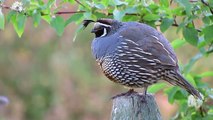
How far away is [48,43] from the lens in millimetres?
10992

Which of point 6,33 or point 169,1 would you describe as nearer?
point 169,1

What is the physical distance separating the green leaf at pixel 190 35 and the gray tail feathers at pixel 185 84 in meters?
0.17

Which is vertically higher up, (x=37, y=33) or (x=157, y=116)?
(x=37, y=33)

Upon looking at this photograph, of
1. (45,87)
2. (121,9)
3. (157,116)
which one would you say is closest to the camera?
(157,116)

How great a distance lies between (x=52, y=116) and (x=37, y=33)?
1.23 meters

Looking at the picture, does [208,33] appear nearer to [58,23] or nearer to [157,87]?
[157,87]

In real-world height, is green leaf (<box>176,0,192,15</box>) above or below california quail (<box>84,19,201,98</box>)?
above

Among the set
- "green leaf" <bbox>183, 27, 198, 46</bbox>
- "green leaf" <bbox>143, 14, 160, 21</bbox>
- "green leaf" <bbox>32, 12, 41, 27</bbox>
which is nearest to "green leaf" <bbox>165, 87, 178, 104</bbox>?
"green leaf" <bbox>183, 27, 198, 46</bbox>

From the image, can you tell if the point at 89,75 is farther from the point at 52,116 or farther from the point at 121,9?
the point at 121,9

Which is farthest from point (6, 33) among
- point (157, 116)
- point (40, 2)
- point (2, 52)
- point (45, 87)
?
point (157, 116)

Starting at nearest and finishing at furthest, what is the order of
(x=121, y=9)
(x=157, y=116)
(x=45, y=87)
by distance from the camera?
(x=157, y=116)
(x=121, y=9)
(x=45, y=87)

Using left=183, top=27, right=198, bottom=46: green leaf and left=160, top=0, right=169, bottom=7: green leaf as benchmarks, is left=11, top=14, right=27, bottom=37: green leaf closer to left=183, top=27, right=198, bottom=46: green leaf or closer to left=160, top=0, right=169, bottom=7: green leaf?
left=160, top=0, right=169, bottom=7: green leaf

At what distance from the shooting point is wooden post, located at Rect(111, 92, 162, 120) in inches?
117

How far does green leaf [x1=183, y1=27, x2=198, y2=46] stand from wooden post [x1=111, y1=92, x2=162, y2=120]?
2.23 ft
